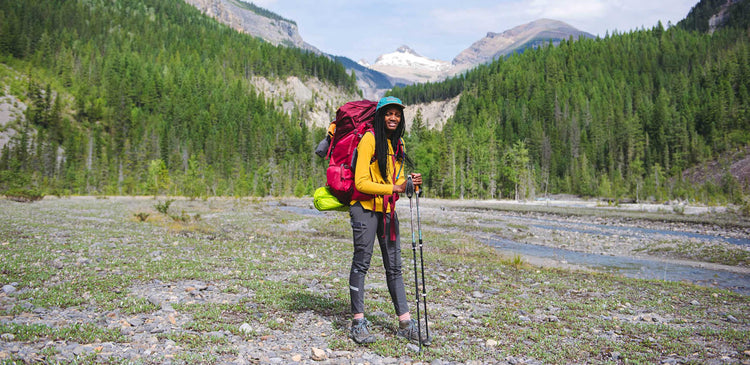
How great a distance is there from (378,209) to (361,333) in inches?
64.2

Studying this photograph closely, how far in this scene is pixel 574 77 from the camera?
14538 centimetres

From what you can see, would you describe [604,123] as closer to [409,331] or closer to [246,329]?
[409,331]

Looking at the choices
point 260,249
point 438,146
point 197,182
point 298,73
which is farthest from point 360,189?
point 298,73

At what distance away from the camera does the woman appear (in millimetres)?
4832

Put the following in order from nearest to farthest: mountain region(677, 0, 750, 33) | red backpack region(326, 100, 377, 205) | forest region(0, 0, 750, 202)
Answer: red backpack region(326, 100, 377, 205) → forest region(0, 0, 750, 202) → mountain region(677, 0, 750, 33)

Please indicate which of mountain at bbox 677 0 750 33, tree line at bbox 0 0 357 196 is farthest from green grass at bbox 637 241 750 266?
mountain at bbox 677 0 750 33

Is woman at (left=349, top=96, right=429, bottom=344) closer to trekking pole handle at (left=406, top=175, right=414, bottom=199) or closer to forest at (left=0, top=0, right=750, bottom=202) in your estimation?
trekking pole handle at (left=406, top=175, right=414, bottom=199)

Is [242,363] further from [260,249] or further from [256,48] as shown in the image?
[256,48]

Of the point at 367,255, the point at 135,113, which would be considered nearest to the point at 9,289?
the point at 367,255

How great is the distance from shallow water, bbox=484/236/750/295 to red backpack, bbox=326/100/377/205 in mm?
12493

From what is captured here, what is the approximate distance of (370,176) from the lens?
492 cm

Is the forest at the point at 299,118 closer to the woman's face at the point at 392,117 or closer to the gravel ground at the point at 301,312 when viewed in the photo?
the gravel ground at the point at 301,312

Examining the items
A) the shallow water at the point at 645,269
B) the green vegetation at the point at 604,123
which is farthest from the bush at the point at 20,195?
the green vegetation at the point at 604,123

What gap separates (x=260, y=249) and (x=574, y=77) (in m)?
161
